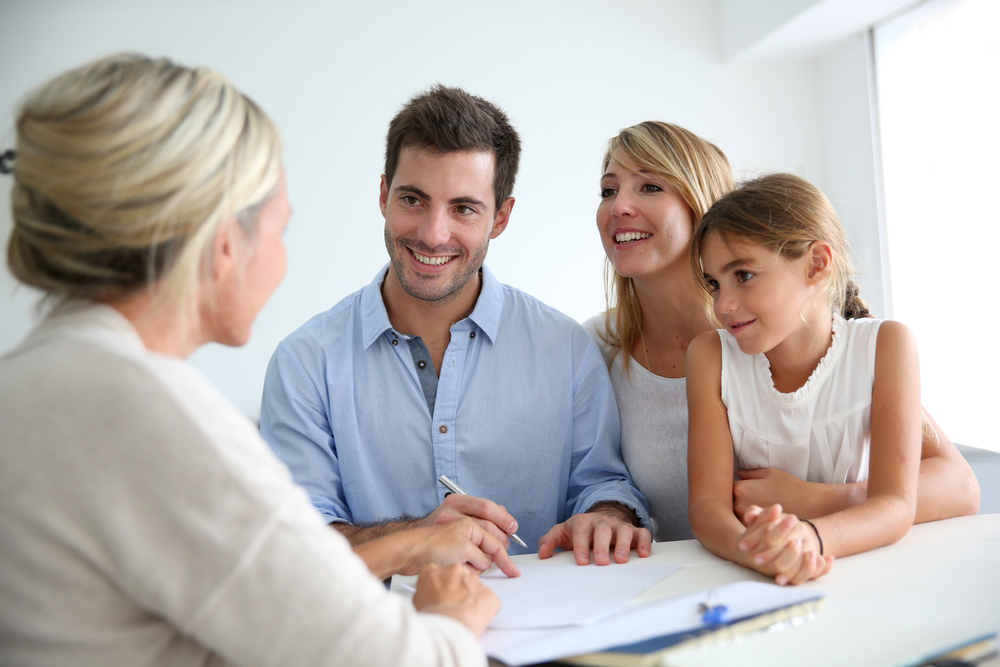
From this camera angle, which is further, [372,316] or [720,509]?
[372,316]

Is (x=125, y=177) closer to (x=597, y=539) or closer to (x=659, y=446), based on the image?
(x=597, y=539)

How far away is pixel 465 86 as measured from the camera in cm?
380

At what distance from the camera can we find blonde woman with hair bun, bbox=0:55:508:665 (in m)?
0.58

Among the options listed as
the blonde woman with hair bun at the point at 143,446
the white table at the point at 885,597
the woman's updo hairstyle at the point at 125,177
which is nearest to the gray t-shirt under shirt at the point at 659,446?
the white table at the point at 885,597

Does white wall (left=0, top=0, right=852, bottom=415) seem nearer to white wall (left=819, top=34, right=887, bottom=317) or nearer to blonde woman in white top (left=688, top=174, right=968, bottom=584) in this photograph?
white wall (left=819, top=34, right=887, bottom=317)

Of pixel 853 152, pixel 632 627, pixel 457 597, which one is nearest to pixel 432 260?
pixel 457 597

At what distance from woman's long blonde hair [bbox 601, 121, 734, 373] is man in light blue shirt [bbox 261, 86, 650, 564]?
Result: 0.12 meters

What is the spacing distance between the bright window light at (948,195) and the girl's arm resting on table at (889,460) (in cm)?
205

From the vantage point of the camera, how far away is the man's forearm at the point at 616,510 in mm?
1402

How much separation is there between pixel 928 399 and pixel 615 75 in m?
2.20

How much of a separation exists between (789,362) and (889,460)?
285mm

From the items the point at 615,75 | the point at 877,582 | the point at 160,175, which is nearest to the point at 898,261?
the point at 615,75

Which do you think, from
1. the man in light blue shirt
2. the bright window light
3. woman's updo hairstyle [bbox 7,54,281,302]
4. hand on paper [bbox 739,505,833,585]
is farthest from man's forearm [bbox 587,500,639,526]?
the bright window light

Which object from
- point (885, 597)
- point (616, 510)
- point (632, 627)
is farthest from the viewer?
point (616, 510)
